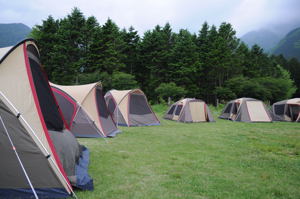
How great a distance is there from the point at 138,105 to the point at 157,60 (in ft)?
55.6

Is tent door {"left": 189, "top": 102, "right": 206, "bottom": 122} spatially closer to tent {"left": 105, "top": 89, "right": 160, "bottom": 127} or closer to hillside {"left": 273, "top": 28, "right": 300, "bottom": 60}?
tent {"left": 105, "top": 89, "right": 160, "bottom": 127}

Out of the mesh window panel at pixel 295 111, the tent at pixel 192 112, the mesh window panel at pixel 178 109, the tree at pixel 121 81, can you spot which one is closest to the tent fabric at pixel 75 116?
the tent at pixel 192 112

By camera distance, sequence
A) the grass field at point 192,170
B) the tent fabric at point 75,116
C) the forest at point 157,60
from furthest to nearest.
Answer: the forest at point 157,60
the tent fabric at point 75,116
the grass field at point 192,170

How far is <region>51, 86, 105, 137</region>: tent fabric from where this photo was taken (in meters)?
7.13

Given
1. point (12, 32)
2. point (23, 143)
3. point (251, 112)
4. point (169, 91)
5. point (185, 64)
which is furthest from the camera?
point (12, 32)

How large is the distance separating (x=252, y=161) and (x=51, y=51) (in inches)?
941

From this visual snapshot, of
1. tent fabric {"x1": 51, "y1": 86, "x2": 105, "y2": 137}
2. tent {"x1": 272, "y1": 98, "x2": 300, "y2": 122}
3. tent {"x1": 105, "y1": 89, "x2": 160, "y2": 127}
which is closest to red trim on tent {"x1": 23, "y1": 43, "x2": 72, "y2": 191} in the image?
tent fabric {"x1": 51, "y1": 86, "x2": 105, "y2": 137}

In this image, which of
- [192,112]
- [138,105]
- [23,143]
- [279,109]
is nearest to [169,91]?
[192,112]

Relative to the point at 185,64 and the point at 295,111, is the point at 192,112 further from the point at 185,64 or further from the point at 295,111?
the point at 185,64

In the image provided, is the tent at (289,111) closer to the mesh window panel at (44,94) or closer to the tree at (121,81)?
the tree at (121,81)

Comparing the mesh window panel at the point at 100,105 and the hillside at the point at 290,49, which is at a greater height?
the hillside at the point at 290,49

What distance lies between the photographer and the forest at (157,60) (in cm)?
2327

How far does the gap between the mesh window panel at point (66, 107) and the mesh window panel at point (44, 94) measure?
3330mm

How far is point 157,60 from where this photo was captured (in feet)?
89.4
